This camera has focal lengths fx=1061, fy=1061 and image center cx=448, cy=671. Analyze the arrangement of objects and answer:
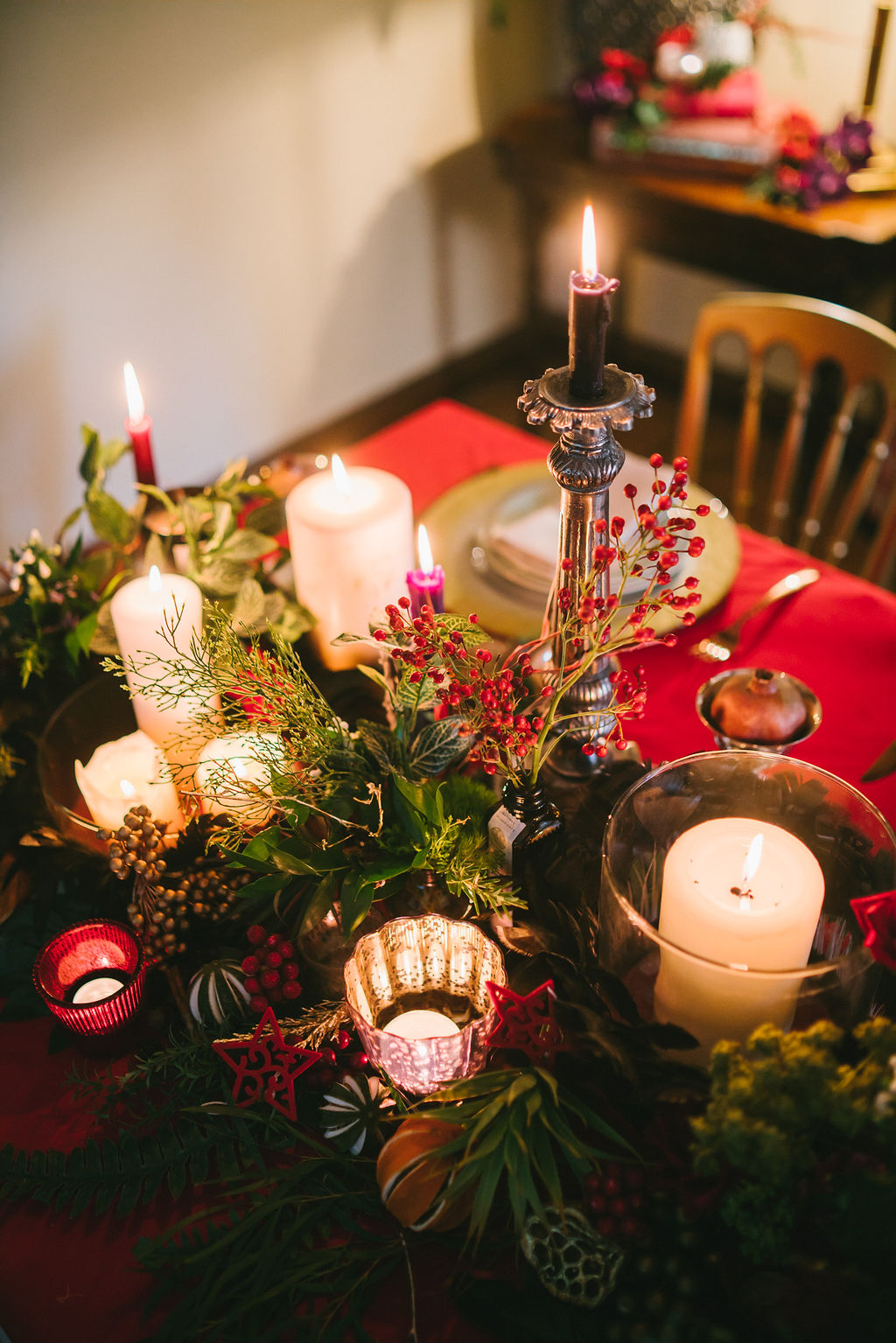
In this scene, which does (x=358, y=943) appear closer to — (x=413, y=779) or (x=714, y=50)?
(x=413, y=779)

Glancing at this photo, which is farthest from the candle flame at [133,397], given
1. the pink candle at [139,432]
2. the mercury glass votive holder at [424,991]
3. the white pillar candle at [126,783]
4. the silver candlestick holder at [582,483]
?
the mercury glass votive holder at [424,991]

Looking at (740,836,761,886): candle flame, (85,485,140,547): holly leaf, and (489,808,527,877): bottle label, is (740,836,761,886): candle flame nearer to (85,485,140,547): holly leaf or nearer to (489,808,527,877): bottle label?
(489,808,527,877): bottle label

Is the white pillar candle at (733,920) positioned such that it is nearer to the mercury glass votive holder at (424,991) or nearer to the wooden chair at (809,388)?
the mercury glass votive holder at (424,991)

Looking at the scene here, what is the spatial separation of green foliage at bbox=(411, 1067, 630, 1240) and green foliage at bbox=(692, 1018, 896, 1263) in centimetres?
8

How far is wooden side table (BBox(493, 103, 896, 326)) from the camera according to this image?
6.98ft

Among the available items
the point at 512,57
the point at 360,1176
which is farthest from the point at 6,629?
the point at 512,57

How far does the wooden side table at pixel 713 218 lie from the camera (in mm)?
2127

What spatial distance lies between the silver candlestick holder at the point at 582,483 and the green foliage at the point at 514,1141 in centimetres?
19

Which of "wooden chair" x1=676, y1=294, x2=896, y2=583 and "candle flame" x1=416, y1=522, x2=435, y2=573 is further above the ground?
"candle flame" x1=416, y1=522, x2=435, y2=573

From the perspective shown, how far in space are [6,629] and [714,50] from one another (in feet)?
→ 6.94

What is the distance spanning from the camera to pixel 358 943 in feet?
1.98

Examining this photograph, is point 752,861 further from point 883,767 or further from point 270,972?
point 270,972

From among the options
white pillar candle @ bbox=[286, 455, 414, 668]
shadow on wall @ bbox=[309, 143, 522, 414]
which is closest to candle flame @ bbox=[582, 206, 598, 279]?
white pillar candle @ bbox=[286, 455, 414, 668]

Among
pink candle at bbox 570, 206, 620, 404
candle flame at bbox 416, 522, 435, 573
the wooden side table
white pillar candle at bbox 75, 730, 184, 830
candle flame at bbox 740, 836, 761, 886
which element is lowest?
the wooden side table
